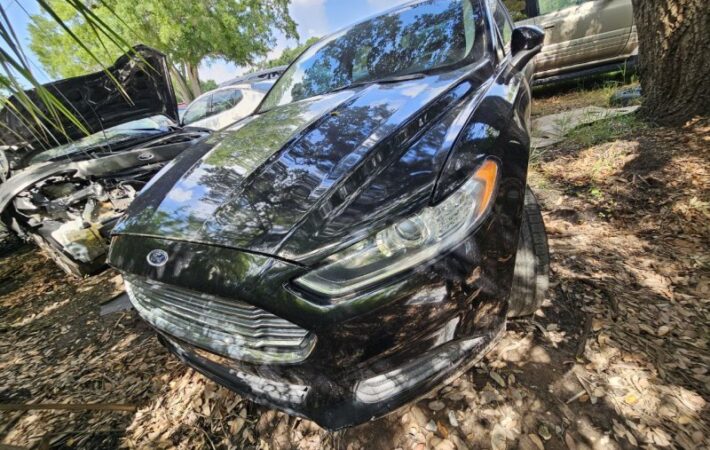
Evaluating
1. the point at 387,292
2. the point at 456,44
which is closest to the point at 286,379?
the point at 387,292

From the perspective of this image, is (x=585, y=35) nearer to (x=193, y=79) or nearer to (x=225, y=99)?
(x=225, y=99)

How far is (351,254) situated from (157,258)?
31.6 inches

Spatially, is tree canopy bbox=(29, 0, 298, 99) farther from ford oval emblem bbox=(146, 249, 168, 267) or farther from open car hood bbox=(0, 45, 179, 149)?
ford oval emblem bbox=(146, 249, 168, 267)

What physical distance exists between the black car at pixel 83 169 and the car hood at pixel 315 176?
6.08 feet

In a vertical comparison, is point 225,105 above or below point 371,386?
above

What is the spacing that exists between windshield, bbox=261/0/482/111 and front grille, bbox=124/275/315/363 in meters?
1.70

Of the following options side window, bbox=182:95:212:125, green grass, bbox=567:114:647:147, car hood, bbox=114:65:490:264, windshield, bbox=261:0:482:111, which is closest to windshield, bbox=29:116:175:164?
side window, bbox=182:95:212:125

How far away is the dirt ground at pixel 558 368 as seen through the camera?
1.40m

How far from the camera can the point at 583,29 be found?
17.0 feet

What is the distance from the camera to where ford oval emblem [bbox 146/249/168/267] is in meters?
1.37

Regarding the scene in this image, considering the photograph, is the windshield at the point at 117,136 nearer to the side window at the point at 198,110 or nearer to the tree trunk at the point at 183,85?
the side window at the point at 198,110

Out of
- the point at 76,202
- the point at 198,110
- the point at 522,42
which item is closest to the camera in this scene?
the point at 522,42

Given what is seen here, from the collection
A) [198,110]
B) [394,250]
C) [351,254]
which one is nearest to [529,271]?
[394,250]

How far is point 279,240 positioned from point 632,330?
169 centimetres
